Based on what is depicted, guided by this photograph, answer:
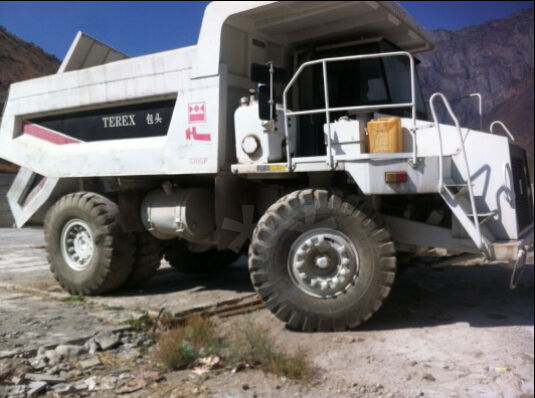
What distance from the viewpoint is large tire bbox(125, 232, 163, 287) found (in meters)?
6.48

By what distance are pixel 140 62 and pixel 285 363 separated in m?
3.71

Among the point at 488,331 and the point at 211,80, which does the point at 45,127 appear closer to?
the point at 211,80

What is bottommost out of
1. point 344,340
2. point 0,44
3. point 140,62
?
point 344,340

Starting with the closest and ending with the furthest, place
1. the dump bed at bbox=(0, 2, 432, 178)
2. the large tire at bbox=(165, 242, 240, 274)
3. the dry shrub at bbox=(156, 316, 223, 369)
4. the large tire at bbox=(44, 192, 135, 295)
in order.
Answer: the dry shrub at bbox=(156, 316, 223, 369), the dump bed at bbox=(0, 2, 432, 178), the large tire at bbox=(44, 192, 135, 295), the large tire at bbox=(165, 242, 240, 274)

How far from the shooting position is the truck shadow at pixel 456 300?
4965 millimetres

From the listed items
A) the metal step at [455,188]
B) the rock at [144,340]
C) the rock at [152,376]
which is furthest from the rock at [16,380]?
the metal step at [455,188]

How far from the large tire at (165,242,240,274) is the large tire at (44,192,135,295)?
57.2 inches

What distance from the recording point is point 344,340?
14.6 feet

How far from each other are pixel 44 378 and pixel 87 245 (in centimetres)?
321

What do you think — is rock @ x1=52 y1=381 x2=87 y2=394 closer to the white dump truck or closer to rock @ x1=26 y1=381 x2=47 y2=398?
rock @ x1=26 y1=381 x2=47 y2=398

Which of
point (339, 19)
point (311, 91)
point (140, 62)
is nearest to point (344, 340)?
point (311, 91)

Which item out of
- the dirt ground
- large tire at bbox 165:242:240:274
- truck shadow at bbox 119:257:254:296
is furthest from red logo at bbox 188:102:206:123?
large tire at bbox 165:242:240:274

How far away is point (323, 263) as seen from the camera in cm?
475

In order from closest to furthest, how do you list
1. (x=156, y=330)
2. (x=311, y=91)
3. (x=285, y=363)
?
(x=285, y=363)
(x=156, y=330)
(x=311, y=91)
